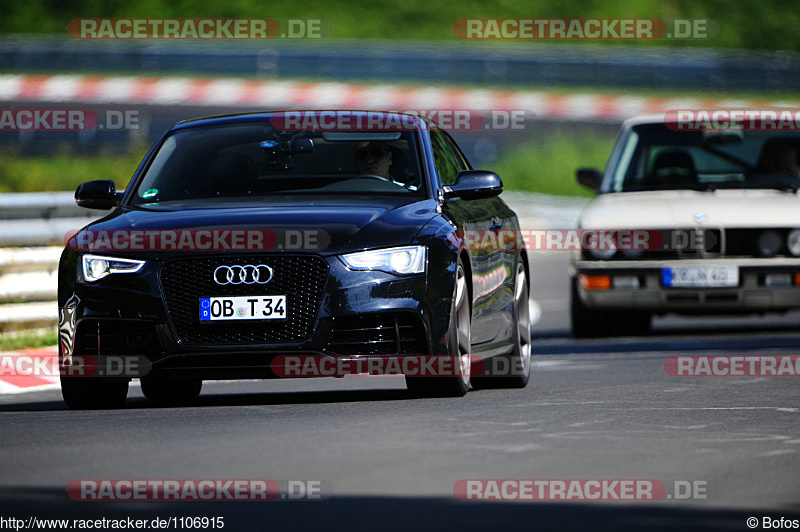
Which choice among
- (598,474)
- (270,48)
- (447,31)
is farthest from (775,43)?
(598,474)

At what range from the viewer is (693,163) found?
51.8ft

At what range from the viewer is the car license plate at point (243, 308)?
30.2 ft

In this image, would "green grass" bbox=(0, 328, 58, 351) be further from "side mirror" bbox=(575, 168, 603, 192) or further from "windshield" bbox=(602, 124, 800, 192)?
"windshield" bbox=(602, 124, 800, 192)

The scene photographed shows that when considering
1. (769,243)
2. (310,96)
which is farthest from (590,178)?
(310,96)

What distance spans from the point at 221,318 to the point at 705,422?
2410 mm

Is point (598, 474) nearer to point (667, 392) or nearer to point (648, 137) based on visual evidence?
point (667, 392)

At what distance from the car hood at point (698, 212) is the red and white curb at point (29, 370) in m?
4.59

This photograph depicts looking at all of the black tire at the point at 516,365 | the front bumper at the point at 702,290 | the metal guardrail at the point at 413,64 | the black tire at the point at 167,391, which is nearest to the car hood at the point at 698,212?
the front bumper at the point at 702,290

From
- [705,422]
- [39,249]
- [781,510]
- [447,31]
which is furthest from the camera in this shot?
[447,31]

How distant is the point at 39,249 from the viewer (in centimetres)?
1493

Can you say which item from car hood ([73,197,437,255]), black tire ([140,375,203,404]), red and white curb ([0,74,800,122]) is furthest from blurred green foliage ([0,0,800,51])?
car hood ([73,197,437,255])

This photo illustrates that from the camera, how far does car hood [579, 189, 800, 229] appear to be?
15.0m

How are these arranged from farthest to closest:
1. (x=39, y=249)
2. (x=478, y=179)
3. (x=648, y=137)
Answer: (x=648, y=137), (x=39, y=249), (x=478, y=179)

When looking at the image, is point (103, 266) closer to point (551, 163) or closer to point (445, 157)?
point (445, 157)
